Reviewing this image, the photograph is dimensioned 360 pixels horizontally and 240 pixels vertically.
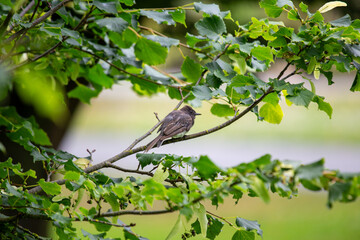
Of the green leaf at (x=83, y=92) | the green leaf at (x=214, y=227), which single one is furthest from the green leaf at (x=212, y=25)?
the green leaf at (x=83, y=92)

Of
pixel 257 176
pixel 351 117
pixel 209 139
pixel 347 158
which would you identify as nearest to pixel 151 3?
pixel 257 176

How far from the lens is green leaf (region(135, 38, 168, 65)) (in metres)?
2.86

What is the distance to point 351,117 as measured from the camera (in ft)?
46.6

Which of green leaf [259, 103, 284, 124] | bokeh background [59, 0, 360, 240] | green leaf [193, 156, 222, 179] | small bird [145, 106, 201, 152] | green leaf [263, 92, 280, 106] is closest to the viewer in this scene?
green leaf [193, 156, 222, 179]

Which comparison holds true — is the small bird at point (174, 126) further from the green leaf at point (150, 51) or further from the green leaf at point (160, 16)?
the green leaf at point (160, 16)

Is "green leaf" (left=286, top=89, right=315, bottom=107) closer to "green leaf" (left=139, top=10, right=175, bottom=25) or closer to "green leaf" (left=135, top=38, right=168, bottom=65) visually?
"green leaf" (left=139, top=10, right=175, bottom=25)


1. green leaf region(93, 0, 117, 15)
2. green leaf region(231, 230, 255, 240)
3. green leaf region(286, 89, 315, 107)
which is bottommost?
green leaf region(231, 230, 255, 240)

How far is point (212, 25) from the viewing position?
8.30 ft

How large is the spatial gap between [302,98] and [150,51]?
1.06m

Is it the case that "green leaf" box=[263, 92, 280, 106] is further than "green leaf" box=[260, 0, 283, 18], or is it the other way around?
"green leaf" box=[260, 0, 283, 18]

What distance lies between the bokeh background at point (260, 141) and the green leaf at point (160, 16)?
2.12m

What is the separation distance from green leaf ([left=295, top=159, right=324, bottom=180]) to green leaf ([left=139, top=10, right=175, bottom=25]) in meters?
1.35

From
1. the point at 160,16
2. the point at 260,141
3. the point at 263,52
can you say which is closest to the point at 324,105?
the point at 263,52

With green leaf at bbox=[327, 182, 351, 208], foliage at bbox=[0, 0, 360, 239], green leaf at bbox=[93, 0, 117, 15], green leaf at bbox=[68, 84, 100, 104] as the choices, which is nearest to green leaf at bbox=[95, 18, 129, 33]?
foliage at bbox=[0, 0, 360, 239]
